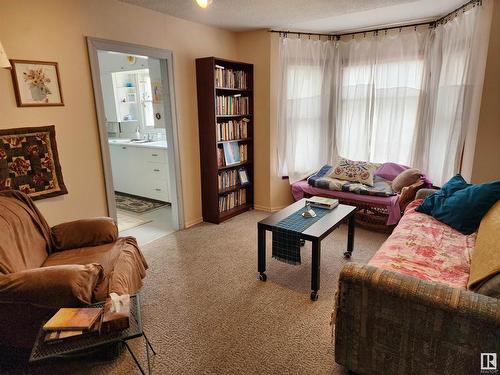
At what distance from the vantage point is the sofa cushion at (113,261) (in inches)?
69.0

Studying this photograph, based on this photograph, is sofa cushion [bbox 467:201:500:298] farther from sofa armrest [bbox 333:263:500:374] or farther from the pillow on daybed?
the pillow on daybed

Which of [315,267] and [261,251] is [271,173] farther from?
[315,267]

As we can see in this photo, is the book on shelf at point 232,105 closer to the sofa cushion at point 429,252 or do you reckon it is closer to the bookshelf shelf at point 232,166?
the bookshelf shelf at point 232,166

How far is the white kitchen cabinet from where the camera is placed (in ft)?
14.4

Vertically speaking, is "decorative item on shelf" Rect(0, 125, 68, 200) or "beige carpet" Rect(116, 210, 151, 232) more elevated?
"decorative item on shelf" Rect(0, 125, 68, 200)

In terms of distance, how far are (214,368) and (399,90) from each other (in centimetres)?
375

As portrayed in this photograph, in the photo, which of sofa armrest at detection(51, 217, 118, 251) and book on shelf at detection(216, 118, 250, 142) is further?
book on shelf at detection(216, 118, 250, 142)

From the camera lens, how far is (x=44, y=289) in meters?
1.54

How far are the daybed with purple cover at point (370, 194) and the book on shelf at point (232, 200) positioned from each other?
701 mm

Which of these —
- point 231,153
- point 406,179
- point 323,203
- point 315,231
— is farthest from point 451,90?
point 231,153

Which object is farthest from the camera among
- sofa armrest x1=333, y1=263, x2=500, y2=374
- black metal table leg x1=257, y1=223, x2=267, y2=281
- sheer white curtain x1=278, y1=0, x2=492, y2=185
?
sheer white curtain x1=278, y1=0, x2=492, y2=185

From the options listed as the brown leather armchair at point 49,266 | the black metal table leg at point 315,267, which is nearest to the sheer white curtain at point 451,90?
the black metal table leg at point 315,267

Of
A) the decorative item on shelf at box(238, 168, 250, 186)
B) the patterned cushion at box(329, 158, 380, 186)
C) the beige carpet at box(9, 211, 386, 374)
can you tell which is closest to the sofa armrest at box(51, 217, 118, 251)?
the beige carpet at box(9, 211, 386, 374)

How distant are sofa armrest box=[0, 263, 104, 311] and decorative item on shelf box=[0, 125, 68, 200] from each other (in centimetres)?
103
